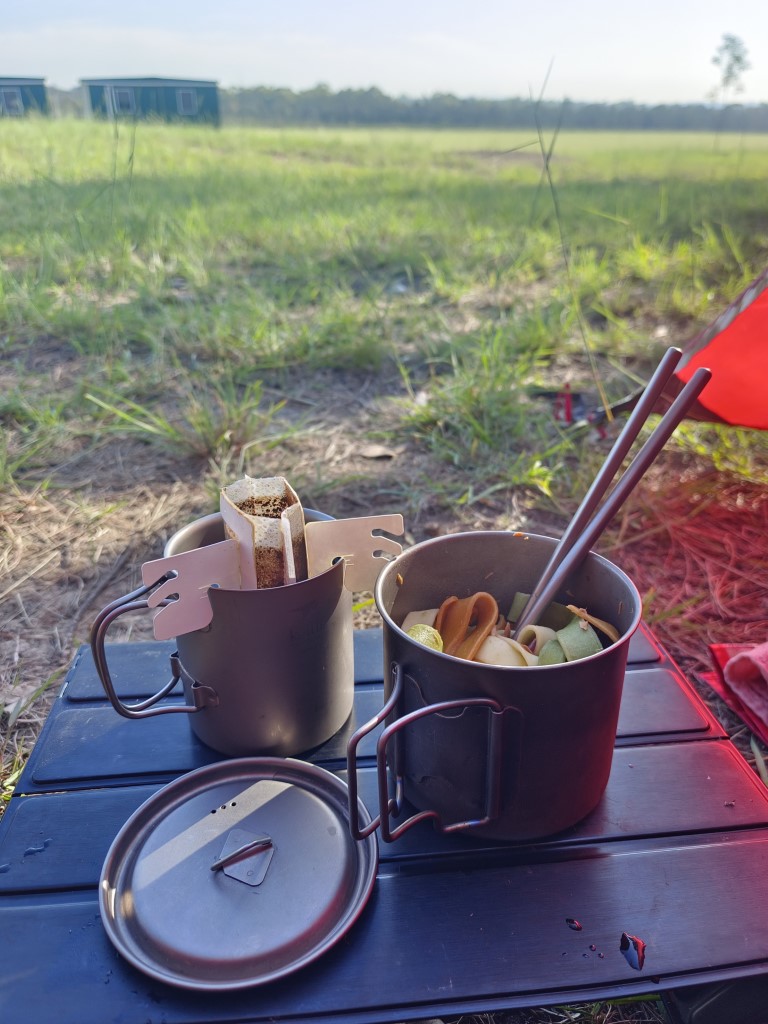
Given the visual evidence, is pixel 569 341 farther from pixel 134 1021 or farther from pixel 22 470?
pixel 134 1021

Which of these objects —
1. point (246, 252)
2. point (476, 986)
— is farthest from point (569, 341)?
point (476, 986)

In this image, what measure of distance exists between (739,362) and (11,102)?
2.39 m

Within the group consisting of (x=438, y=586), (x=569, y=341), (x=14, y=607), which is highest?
(x=438, y=586)

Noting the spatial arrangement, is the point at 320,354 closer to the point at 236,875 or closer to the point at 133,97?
the point at 133,97

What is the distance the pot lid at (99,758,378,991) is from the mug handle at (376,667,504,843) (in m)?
0.07

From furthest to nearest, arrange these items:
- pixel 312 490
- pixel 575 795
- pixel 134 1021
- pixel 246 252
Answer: pixel 246 252
pixel 312 490
pixel 575 795
pixel 134 1021

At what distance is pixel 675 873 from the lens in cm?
76

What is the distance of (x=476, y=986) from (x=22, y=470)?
71.1 inches

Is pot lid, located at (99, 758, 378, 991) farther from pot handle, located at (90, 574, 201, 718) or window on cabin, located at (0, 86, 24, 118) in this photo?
window on cabin, located at (0, 86, 24, 118)

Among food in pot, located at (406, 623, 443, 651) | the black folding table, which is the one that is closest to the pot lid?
the black folding table

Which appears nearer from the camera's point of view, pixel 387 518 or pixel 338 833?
pixel 338 833

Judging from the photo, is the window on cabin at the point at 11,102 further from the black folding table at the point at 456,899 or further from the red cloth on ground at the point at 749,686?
the red cloth on ground at the point at 749,686

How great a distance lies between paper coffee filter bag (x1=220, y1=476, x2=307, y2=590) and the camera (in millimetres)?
827

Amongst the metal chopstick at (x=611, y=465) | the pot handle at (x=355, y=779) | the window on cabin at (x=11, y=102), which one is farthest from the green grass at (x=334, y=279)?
the pot handle at (x=355, y=779)
